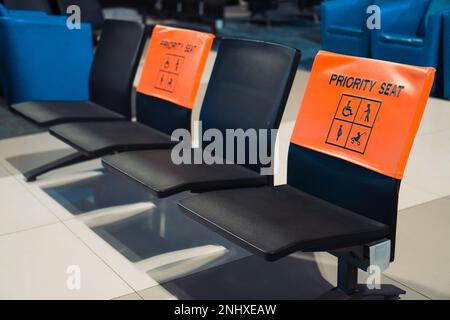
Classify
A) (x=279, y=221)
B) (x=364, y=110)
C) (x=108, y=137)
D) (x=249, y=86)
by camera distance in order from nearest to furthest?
(x=279, y=221), (x=364, y=110), (x=249, y=86), (x=108, y=137)

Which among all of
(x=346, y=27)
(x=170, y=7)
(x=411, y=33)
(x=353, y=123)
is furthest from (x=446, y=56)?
(x=170, y=7)

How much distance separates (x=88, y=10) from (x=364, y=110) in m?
4.94

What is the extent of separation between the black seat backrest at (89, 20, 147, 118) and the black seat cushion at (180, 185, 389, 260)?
132 centimetres

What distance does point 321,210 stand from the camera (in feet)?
7.13

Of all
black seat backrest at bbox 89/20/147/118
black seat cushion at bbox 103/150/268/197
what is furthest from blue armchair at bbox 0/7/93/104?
black seat cushion at bbox 103/150/268/197

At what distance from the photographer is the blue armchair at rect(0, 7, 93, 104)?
4.59 meters

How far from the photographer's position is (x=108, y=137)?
299cm

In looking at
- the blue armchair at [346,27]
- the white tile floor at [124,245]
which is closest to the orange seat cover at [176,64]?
the white tile floor at [124,245]

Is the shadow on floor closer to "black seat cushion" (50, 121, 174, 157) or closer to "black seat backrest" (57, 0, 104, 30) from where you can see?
"black seat cushion" (50, 121, 174, 157)

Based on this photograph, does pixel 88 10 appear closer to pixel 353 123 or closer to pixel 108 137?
pixel 108 137

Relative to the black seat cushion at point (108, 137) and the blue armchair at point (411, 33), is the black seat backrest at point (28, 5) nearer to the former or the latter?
the blue armchair at point (411, 33)

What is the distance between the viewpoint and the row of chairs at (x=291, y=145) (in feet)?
6.64

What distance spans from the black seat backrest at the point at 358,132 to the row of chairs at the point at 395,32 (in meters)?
3.34

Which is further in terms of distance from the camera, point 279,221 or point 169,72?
point 169,72
